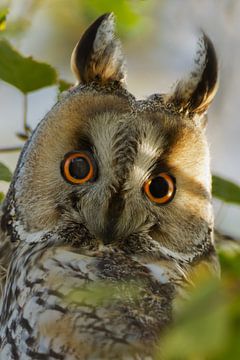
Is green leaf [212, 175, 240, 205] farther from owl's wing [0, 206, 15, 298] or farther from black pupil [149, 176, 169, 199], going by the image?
owl's wing [0, 206, 15, 298]

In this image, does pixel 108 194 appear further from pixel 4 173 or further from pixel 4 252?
pixel 4 252

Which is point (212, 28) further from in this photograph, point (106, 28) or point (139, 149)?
point (139, 149)

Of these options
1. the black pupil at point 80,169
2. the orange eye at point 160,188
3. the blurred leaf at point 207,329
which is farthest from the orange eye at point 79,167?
the blurred leaf at point 207,329

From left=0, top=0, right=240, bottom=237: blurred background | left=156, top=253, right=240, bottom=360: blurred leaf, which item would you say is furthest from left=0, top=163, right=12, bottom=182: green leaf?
left=156, top=253, right=240, bottom=360: blurred leaf

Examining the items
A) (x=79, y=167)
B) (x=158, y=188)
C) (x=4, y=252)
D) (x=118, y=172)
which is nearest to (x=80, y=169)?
(x=79, y=167)

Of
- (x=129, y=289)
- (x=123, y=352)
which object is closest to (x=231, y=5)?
(x=129, y=289)
